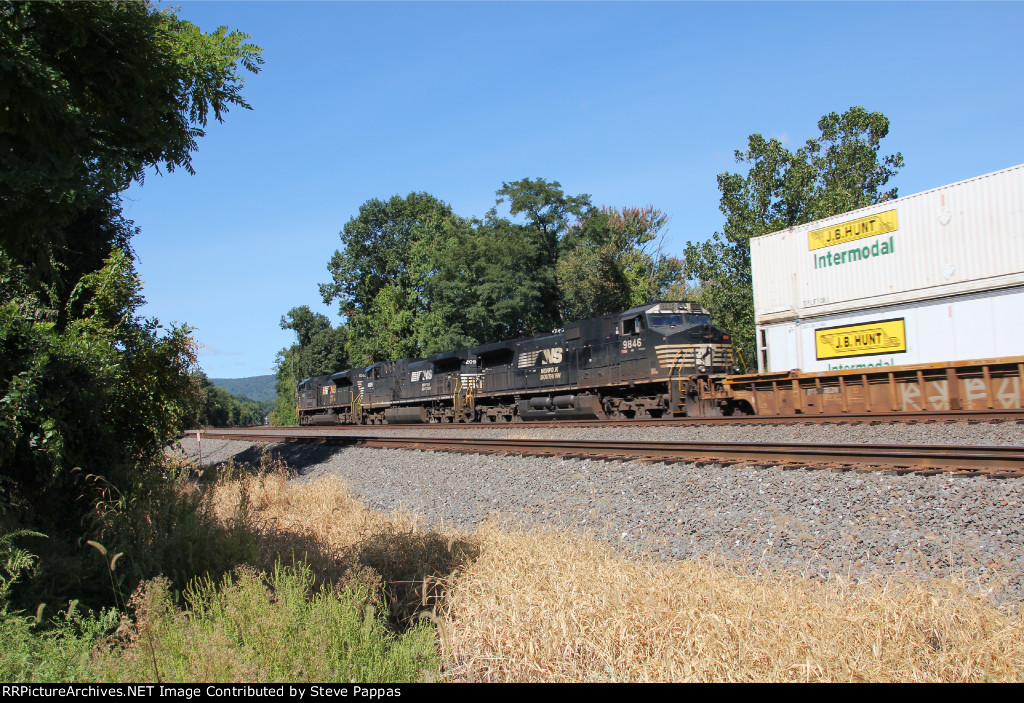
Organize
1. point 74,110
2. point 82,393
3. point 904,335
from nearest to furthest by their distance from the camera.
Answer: point 74,110, point 82,393, point 904,335

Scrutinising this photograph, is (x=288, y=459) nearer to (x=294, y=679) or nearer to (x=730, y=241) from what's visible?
(x=294, y=679)

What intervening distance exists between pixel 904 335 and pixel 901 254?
2.10 m

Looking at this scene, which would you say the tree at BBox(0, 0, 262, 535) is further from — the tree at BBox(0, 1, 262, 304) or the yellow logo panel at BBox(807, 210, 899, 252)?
the yellow logo panel at BBox(807, 210, 899, 252)

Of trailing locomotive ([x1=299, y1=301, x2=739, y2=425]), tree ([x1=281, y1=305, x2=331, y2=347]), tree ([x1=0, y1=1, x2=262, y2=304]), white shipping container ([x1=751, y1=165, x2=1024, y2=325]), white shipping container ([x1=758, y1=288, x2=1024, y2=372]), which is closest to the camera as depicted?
tree ([x1=0, y1=1, x2=262, y2=304])

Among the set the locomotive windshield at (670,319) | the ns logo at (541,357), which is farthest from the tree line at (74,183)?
the ns logo at (541,357)

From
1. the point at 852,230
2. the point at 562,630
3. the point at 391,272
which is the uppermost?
the point at 391,272

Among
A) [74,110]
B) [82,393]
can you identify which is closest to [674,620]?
[74,110]

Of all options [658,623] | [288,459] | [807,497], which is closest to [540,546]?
[658,623]

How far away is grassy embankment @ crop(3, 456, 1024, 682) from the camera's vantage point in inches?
155

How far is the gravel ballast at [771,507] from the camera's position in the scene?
5305 millimetres

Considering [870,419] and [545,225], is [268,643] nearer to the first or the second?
[870,419]

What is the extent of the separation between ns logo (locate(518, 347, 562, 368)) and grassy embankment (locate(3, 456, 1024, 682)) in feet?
52.8

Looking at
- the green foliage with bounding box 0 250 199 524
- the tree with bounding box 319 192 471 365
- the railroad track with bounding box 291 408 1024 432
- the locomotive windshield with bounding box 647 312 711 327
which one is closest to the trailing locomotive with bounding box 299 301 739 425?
the locomotive windshield with bounding box 647 312 711 327

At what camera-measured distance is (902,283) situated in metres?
16.0
